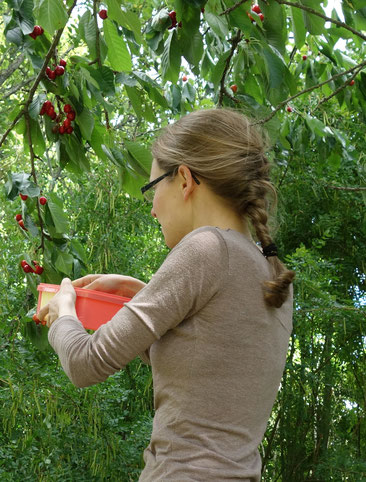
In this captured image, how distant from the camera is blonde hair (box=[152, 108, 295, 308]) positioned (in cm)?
103

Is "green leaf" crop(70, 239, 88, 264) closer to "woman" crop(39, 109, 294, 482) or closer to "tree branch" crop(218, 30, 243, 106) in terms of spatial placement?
"tree branch" crop(218, 30, 243, 106)

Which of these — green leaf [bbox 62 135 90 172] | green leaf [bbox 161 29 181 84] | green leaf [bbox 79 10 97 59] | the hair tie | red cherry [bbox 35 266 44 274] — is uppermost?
green leaf [bbox 79 10 97 59]

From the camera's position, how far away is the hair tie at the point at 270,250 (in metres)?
1.03

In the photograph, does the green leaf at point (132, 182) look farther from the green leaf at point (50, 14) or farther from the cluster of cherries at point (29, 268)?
the green leaf at point (50, 14)

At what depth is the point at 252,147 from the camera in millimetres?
1062

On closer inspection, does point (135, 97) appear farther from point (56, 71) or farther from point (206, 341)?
point (206, 341)

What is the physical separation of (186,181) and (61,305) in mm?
265

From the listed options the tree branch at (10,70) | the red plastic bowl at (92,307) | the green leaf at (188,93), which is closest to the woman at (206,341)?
the red plastic bowl at (92,307)

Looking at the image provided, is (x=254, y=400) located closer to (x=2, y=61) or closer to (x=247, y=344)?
(x=247, y=344)

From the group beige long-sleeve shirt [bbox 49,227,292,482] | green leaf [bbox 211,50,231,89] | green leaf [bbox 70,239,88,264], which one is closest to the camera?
beige long-sleeve shirt [bbox 49,227,292,482]

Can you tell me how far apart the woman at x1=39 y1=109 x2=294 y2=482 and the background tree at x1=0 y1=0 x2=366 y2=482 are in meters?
0.60

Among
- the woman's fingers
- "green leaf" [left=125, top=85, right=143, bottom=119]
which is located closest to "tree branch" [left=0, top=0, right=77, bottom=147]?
"green leaf" [left=125, top=85, right=143, bottom=119]

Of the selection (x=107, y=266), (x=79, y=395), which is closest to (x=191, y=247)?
(x=79, y=395)

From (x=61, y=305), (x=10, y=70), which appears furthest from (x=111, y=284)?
(x=10, y=70)
